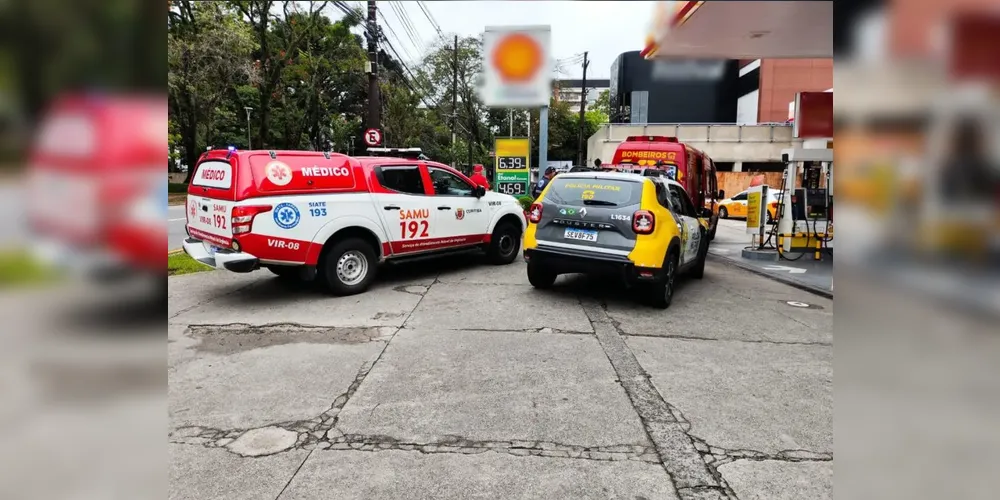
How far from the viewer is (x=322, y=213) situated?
681 cm

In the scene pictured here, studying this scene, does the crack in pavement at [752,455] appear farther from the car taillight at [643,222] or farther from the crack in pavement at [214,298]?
the crack in pavement at [214,298]

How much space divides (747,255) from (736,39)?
36.7 ft

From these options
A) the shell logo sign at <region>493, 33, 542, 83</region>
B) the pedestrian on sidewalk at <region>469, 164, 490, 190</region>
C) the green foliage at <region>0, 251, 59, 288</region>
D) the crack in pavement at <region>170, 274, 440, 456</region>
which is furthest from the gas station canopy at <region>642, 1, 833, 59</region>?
the shell logo sign at <region>493, 33, 542, 83</region>

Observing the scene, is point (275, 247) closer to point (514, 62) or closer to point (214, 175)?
point (214, 175)

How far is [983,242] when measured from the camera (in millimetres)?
641

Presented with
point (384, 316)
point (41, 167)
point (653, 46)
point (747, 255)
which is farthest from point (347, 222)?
point (747, 255)

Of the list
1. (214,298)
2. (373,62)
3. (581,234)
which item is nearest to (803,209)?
(581,234)

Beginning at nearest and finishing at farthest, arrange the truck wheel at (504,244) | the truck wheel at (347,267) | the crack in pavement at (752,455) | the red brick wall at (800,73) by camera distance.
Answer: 1. the red brick wall at (800,73)
2. the crack in pavement at (752,455)
3. the truck wheel at (347,267)
4. the truck wheel at (504,244)

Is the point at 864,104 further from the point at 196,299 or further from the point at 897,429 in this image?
the point at 196,299

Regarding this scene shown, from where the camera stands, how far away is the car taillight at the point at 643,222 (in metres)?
6.43

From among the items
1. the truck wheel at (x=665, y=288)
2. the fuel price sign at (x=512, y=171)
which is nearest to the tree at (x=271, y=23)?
the fuel price sign at (x=512, y=171)

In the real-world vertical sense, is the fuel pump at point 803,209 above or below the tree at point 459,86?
below

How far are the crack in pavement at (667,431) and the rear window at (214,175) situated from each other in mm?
4342

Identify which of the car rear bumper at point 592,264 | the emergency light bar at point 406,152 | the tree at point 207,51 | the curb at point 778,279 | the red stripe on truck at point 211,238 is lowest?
the curb at point 778,279
